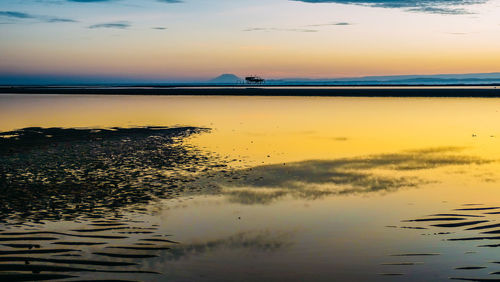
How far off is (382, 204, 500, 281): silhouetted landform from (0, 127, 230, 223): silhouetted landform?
320 inches

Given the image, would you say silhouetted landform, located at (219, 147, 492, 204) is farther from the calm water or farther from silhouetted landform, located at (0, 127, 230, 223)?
silhouetted landform, located at (0, 127, 230, 223)

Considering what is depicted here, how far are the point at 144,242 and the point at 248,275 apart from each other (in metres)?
3.14

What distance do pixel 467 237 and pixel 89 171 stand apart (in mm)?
15112

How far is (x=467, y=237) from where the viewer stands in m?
12.0

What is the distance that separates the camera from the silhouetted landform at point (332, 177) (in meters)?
17.6

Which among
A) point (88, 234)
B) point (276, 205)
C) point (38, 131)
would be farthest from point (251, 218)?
point (38, 131)

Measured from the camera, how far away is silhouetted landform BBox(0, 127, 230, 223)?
15609 millimetres

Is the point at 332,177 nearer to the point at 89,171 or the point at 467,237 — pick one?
the point at 467,237

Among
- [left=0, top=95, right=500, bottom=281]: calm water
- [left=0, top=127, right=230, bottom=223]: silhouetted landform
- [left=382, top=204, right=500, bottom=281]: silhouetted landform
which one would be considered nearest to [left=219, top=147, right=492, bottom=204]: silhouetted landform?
[left=0, top=95, right=500, bottom=281]: calm water

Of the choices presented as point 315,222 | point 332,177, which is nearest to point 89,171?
point 332,177

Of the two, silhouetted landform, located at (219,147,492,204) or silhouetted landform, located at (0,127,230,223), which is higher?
silhouetted landform, located at (219,147,492,204)

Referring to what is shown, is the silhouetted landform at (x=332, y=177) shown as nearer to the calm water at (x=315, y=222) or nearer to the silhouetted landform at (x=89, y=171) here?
the calm water at (x=315, y=222)

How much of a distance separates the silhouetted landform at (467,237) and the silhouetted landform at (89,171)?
812 cm

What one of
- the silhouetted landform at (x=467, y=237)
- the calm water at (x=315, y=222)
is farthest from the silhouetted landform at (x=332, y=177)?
the silhouetted landform at (x=467, y=237)
